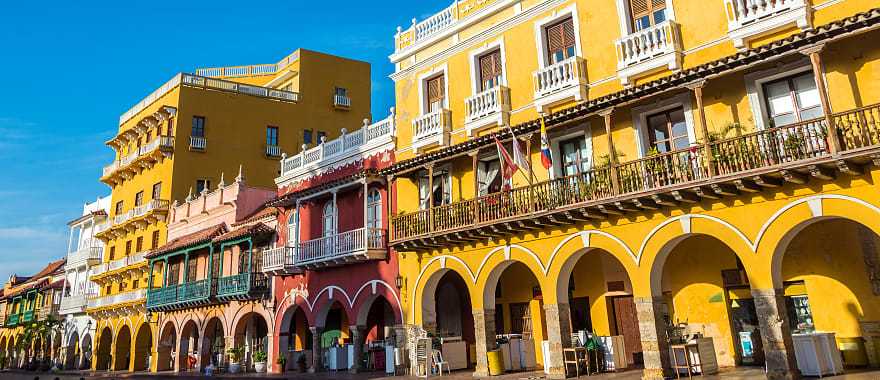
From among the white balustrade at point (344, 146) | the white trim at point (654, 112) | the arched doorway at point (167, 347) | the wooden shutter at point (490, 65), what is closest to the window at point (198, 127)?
the arched doorway at point (167, 347)

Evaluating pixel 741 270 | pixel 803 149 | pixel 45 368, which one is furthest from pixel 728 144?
pixel 45 368

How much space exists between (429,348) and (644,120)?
9.05 metres

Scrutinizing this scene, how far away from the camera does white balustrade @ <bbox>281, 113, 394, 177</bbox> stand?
22953 millimetres

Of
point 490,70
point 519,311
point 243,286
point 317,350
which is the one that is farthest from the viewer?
point 243,286

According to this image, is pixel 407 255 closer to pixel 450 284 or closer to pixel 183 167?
pixel 450 284

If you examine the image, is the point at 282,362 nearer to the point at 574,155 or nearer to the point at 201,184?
the point at 574,155

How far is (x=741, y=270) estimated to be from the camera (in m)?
15.6

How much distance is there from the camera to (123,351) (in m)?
38.9

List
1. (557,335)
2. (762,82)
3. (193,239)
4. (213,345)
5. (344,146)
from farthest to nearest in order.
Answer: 1. (213,345)
2. (193,239)
3. (344,146)
4. (557,335)
5. (762,82)

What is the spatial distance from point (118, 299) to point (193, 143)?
10.8 meters

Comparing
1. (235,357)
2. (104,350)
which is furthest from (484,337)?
(104,350)

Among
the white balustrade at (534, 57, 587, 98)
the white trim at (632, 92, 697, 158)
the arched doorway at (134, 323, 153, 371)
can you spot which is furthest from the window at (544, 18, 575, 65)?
the arched doorway at (134, 323, 153, 371)

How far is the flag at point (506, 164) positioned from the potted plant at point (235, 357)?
16412 millimetres

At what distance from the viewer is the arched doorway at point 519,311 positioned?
1880 centimetres
